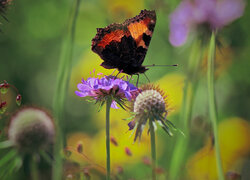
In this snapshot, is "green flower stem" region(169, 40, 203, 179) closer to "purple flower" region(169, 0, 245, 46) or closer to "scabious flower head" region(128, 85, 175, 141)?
"purple flower" region(169, 0, 245, 46)

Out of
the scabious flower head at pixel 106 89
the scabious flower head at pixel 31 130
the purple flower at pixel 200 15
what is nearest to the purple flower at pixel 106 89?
the scabious flower head at pixel 106 89

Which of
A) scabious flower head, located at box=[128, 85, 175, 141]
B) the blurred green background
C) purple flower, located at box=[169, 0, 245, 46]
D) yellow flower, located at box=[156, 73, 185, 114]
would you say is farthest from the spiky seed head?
yellow flower, located at box=[156, 73, 185, 114]

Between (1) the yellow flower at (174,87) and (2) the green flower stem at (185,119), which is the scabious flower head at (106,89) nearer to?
(2) the green flower stem at (185,119)

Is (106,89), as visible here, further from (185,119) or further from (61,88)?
(185,119)

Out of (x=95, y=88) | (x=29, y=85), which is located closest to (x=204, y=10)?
(x=95, y=88)

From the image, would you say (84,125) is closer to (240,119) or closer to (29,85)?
(29,85)

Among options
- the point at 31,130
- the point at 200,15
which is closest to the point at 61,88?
the point at 31,130
